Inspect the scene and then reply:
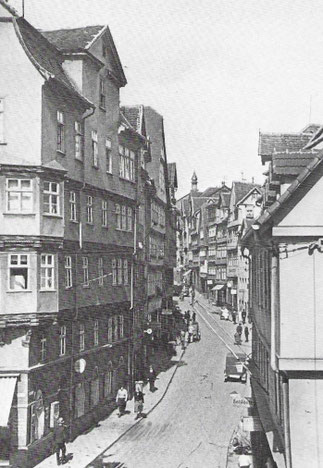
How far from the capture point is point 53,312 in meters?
24.2

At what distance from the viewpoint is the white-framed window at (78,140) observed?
27.5m

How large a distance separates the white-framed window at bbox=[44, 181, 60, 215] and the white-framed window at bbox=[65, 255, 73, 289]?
302cm

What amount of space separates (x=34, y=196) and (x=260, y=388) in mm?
11361

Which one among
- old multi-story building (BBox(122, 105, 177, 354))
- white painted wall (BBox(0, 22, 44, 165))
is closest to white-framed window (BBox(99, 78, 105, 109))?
white painted wall (BBox(0, 22, 44, 165))

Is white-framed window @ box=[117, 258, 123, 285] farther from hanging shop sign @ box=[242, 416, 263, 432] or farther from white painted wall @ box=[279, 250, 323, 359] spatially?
white painted wall @ box=[279, 250, 323, 359]

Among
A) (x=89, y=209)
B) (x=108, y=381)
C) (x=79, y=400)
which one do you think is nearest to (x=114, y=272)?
(x=89, y=209)

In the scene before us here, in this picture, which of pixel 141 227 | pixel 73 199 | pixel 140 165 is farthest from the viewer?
pixel 141 227

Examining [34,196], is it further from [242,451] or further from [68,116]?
[242,451]

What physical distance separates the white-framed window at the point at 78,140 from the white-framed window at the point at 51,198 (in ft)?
11.5

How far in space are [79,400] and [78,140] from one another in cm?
1201

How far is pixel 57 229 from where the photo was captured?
24.5 meters

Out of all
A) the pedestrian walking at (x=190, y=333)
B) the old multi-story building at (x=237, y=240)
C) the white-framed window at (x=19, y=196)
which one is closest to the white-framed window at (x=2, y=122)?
the white-framed window at (x=19, y=196)

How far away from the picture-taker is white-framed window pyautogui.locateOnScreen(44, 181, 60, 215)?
2398cm

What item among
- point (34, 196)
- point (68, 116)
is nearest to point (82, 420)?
point (34, 196)
